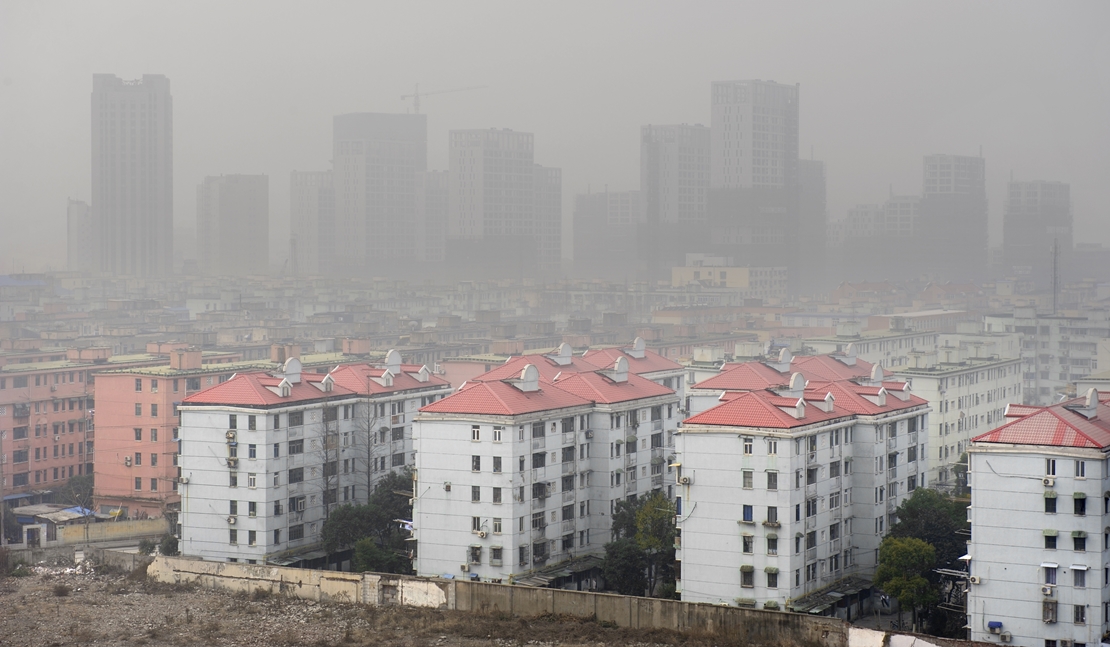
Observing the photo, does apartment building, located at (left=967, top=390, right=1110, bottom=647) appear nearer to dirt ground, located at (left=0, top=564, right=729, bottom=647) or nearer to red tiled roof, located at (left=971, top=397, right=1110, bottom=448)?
red tiled roof, located at (left=971, top=397, right=1110, bottom=448)

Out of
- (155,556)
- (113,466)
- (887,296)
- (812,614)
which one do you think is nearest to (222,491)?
(155,556)

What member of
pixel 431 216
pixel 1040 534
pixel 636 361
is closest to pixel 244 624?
pixel 1040 534

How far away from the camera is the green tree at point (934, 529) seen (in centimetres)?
1047

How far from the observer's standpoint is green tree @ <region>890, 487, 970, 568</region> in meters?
10.5

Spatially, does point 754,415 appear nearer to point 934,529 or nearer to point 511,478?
point 934,529

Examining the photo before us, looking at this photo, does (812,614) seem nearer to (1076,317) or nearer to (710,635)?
(710,635)

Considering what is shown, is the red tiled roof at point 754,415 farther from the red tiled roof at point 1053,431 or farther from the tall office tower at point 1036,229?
the tall office tower at point 1036,229

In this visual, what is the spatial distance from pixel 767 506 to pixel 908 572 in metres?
1.19

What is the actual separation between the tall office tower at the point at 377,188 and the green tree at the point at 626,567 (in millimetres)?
28900

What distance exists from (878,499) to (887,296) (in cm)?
2734

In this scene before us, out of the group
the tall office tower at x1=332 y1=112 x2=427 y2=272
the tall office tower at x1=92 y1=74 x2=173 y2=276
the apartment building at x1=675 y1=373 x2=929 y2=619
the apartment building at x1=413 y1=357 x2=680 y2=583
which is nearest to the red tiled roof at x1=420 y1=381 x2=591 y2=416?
the apartment building at x1=413 y1=357 x2=680 y2=583

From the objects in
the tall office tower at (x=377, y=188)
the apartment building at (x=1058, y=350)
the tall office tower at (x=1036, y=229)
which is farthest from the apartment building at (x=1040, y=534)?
the tall office tower at (x=377, y=188)

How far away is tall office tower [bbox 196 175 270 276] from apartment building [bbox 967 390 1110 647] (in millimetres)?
33113

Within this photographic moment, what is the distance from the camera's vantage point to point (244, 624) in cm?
1062
